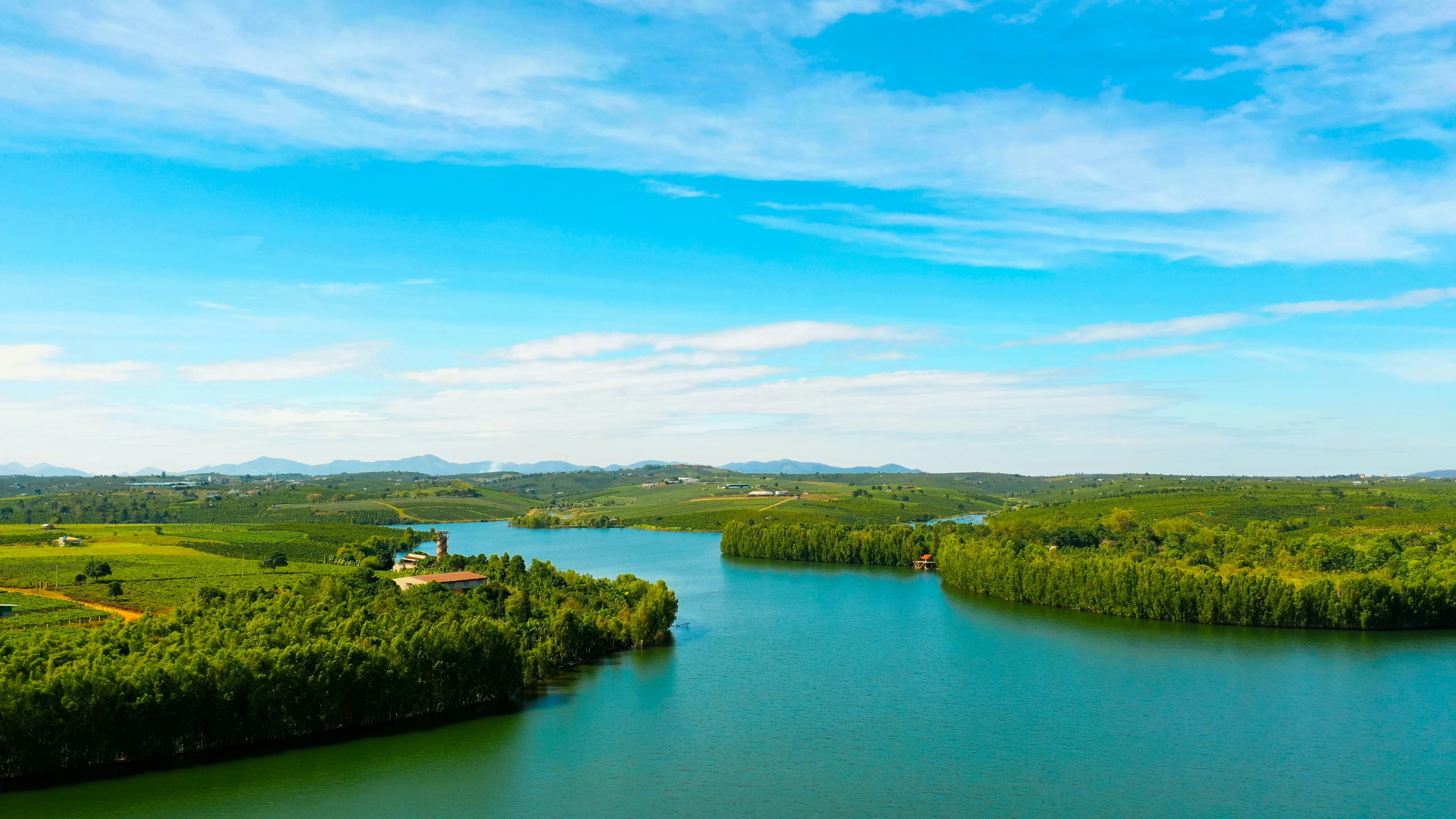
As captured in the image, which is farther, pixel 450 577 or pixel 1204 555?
pixel 1204 555

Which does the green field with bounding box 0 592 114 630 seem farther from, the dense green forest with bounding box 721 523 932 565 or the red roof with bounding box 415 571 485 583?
the dense green forest with bounding box 721 523 932 565

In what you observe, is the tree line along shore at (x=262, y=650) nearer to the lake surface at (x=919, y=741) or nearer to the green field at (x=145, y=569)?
the green field at (x=145, y=569)

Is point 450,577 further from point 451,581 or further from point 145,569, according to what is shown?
point 145,569

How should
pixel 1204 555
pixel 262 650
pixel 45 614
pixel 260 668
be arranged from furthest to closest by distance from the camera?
pixel 1204 555 < pixel 45 614 < pixel 262 650 < pixel 260 668

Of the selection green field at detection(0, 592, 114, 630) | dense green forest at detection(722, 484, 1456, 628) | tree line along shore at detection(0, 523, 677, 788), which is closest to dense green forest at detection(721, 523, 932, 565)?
dense green forest at detection(722, 484, 1456, 628)

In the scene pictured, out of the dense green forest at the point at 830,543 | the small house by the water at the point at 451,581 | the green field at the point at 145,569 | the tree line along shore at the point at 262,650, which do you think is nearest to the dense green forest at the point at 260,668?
the tree line along shore at the point at 262,650

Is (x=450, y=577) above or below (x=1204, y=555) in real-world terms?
below

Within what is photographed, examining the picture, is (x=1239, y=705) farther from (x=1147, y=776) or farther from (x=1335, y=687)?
(x=1147, y=776)

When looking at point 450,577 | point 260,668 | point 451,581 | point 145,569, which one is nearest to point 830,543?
point 450,577
